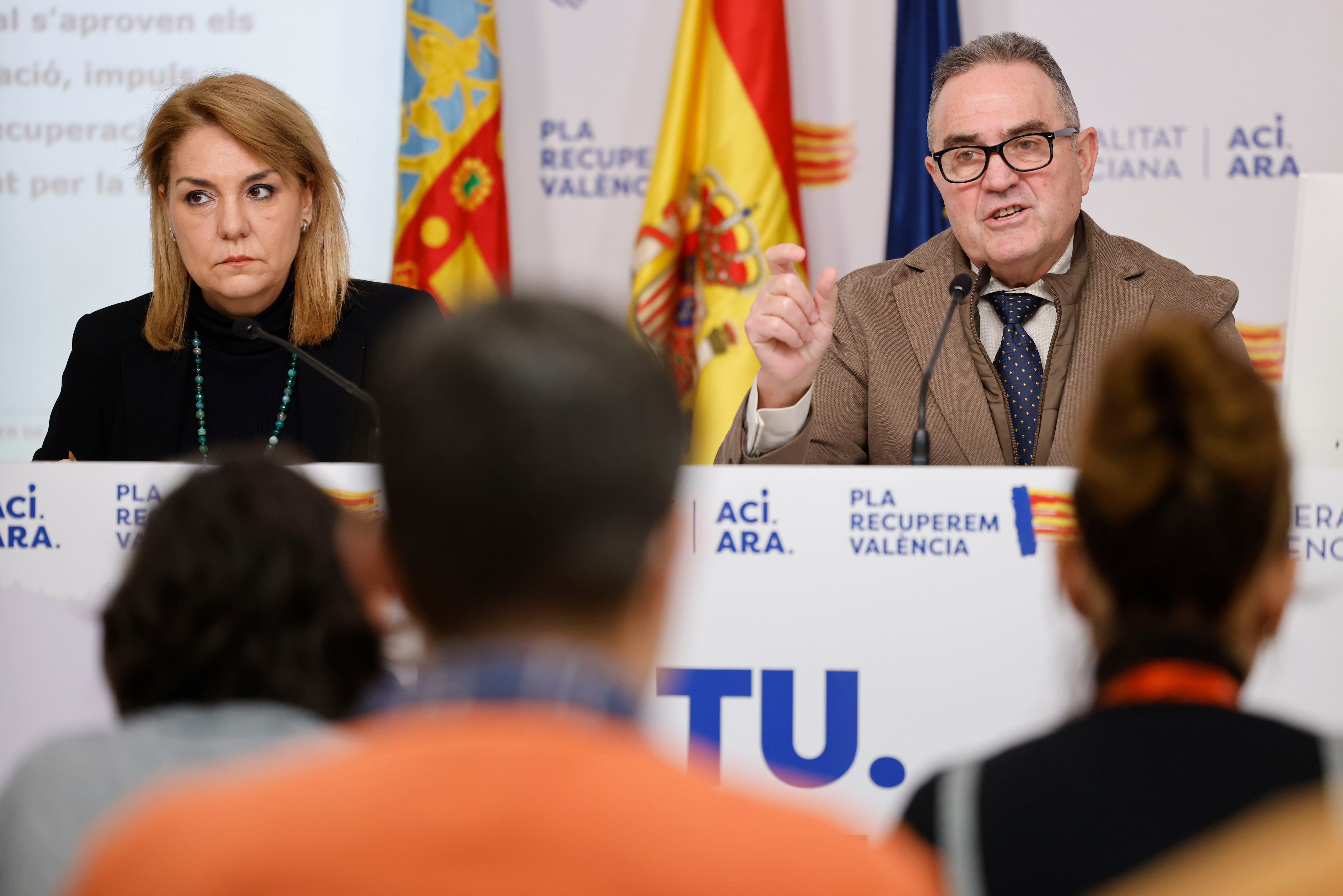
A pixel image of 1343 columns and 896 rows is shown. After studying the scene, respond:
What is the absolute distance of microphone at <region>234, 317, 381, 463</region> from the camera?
2.01 m

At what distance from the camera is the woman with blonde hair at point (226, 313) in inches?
102

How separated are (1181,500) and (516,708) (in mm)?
497

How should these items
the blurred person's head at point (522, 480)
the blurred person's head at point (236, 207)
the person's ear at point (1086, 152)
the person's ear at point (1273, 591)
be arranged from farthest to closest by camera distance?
the person's ear at point (1086, 152) → the blurred person's head at point (236, 207) → the person's ear at point (1273, 591) → the blurred person's head at point (522, 480)

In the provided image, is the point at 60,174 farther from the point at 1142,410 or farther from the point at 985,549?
the point at 1142,410

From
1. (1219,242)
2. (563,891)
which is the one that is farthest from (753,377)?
(563,891)

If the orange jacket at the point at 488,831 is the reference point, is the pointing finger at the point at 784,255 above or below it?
above

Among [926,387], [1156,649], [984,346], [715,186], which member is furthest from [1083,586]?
[715,186]

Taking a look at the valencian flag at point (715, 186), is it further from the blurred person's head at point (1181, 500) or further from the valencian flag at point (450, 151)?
the blurred person's head at point (1181, 500)

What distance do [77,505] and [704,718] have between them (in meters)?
0.91

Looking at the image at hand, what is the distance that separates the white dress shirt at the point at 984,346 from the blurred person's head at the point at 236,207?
0.97 meters

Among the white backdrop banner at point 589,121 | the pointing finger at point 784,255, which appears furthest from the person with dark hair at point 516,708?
the white backdrop banner at point 589,121

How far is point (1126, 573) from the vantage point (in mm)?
898

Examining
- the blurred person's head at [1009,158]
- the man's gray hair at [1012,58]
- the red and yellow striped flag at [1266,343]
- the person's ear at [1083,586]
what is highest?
the man's gray hair at [1012,58]

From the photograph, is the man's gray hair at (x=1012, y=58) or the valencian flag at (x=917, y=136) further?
the valencian flag at (x=917, y=136)
